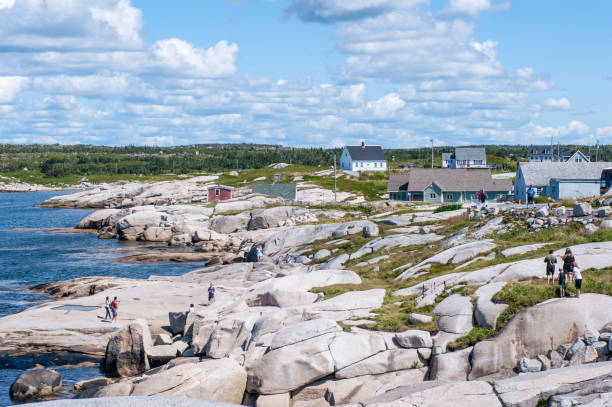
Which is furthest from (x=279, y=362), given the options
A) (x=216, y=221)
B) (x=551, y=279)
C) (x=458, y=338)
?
(x=216, y=221)

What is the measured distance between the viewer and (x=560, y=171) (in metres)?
66.2

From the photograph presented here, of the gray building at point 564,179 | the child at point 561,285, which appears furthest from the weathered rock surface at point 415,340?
the gray building at point 564,179

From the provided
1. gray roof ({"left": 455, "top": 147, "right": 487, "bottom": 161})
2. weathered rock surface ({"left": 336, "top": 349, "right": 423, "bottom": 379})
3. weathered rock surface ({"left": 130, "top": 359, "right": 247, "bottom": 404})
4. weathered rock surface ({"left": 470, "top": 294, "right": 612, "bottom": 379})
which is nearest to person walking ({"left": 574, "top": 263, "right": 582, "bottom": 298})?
weathered rock surface ({"left": 470, "top": 294, "right": 612, "bottom": 379})

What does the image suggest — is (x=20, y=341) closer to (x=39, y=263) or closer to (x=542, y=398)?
(x=542, y=398)

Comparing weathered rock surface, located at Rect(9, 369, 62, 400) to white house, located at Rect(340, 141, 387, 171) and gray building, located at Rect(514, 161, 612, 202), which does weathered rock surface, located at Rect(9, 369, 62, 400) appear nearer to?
gray building, located at Rect(514, 161, 612, 202)

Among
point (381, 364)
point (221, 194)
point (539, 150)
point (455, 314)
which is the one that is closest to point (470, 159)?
point (539, 150)

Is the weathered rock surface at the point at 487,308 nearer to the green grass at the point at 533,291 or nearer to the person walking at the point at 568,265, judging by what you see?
the green grass at the point at 533,291

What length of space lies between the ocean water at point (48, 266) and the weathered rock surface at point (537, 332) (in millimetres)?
19897

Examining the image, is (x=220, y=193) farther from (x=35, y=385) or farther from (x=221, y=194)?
(x=35, y=385)

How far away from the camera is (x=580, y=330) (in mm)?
23625

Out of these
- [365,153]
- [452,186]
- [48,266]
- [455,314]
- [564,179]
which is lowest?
[48,266]

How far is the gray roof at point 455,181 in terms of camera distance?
87.7 meters

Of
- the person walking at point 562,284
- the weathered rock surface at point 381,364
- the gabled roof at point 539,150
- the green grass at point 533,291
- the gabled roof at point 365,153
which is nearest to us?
the weathered rock surface at point 381,364

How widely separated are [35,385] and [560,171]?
2192 inches
